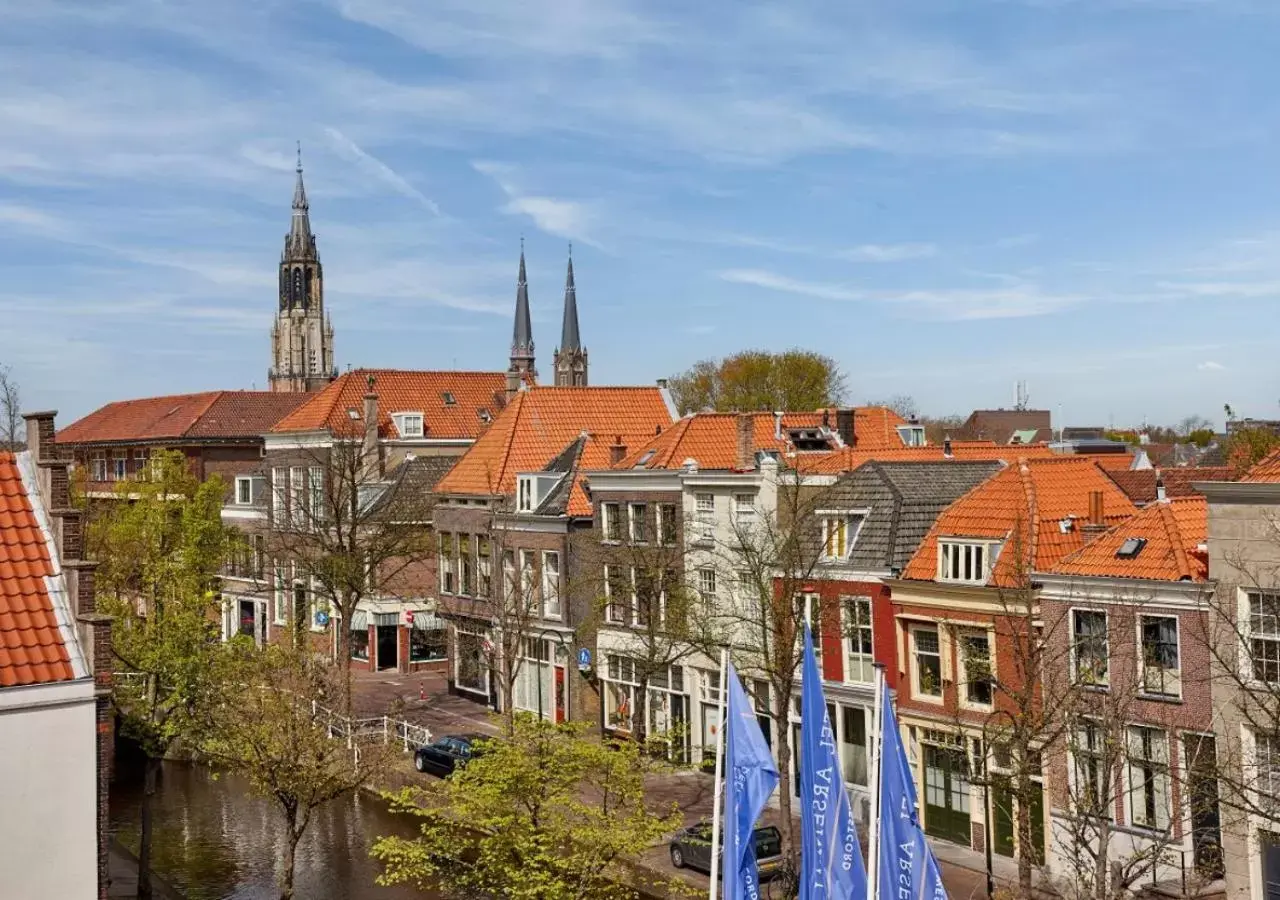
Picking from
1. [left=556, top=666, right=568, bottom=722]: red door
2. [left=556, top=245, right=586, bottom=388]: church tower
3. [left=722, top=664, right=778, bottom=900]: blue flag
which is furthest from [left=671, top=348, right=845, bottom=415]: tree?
[left=722, top=664, right=778, bottom=900]: blue flag

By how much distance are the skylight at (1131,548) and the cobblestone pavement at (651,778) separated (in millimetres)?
7079

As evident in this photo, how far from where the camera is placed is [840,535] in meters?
34.7

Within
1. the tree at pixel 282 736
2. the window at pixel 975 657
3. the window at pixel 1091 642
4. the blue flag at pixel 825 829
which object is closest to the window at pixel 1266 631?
the window at pixel 1091 642

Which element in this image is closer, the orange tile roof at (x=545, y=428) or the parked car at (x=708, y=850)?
the parked car at (x=708, y=850)

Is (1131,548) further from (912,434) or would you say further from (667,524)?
(912,434)

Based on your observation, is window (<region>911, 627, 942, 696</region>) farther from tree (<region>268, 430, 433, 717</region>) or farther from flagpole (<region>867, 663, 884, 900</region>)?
tree (<region>268, 430, 433, 717</region>)

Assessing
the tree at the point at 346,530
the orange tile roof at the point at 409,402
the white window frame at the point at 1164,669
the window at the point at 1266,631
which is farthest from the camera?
the orange tile roof at the point at 409,402

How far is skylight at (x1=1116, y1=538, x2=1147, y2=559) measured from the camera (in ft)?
91.1

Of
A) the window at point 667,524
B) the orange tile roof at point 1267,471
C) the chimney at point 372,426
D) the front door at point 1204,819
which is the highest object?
the chimney at point 372,426

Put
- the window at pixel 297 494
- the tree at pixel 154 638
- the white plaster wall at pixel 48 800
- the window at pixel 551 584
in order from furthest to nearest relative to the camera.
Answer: the window at pixel 297 494 → the window at pixel 551 584 → the tree at pixel 154 638 → the white plaster wall at pixel 48 800

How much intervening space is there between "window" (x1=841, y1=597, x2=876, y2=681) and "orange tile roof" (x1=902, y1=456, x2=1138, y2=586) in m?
1.81

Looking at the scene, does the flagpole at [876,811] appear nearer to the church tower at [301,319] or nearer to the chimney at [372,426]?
the chimney at [372,426]

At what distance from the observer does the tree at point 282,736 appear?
2652cm

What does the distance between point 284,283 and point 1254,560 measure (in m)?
157
